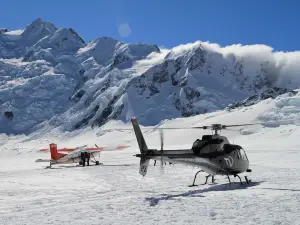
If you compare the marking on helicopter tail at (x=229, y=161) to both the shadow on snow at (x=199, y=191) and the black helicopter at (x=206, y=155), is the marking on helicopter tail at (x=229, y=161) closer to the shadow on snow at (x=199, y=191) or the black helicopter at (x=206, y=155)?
the black helicopter at (x=206, y=155)

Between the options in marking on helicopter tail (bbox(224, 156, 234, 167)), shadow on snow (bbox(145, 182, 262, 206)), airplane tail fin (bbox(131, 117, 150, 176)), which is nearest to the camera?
shadow on snow (bbox(145, 182, 262, 206))

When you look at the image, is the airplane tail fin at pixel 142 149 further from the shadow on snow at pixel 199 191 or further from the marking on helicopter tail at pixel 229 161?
the marking on helicopter tail at pixel 229 161

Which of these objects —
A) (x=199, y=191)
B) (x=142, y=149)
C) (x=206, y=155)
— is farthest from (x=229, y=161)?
(x=142, y=149)

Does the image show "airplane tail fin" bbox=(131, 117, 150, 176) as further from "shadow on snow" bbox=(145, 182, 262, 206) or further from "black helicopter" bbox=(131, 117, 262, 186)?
"shadow on snow" bbox=(145, 182, 262, 206)

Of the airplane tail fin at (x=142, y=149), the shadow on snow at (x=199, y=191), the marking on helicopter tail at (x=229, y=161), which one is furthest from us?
the marking on helicopter tail at (x=229, y=161)

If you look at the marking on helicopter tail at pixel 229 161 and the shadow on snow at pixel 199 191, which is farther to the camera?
the marking on helicopter tail at pixel 229 161

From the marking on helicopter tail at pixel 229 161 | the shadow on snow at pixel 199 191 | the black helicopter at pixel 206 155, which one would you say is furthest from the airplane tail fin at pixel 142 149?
the marking on helicopter tail at pixel 229 161

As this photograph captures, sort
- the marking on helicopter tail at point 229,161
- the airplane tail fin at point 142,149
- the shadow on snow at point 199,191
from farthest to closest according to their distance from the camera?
the marking on helicopter tail at point 229,161, the airplane tail fin at point 142,149, the shadow on snow at point 199,191

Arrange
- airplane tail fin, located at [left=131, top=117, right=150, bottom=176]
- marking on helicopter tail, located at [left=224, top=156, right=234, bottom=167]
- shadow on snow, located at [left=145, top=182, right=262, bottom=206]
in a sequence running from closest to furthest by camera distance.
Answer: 1. shadow on snow, located at [left=145, top=182, right=262, bottom=206]
2. airplane tail fin, located at [left=131, top=117, right=150, bottom=176]
3. marking on helicopter tail, located at [left=224, top=156, right=234, bottom=167]

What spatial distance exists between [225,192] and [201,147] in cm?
217

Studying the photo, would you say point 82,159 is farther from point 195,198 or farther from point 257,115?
point 257,115

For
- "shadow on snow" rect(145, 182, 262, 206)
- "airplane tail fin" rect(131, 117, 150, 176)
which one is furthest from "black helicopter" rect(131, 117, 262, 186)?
"shadow on snow" rect(145, 182, 262, 206)

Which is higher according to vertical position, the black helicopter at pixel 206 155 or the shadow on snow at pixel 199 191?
the black helicopter at pixel 206 155

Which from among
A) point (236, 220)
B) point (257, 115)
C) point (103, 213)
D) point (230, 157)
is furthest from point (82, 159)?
point (257, 115)
